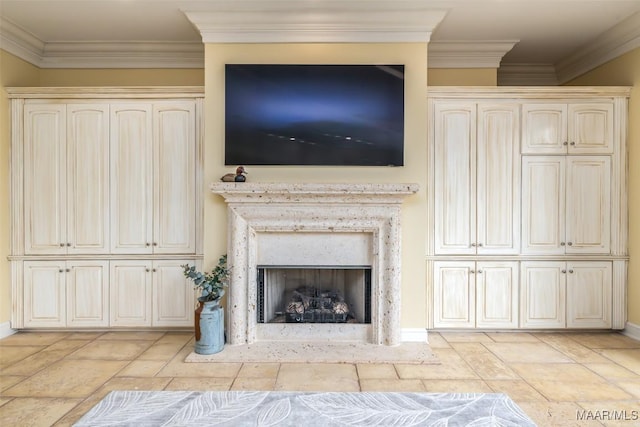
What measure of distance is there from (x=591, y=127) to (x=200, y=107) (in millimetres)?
3644

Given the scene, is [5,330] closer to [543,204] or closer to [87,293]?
[87,293]

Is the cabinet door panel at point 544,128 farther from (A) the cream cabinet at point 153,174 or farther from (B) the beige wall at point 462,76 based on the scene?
(A) the cream cabinet at point 153,174

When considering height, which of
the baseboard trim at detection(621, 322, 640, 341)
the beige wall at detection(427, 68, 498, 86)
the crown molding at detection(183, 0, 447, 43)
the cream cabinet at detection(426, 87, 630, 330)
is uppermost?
the crown molding at detection(183, 0, 447, 43)

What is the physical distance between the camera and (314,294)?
3824 mm

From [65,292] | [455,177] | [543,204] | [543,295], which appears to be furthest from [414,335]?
[65,292]

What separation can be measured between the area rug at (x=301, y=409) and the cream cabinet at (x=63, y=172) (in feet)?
6.41

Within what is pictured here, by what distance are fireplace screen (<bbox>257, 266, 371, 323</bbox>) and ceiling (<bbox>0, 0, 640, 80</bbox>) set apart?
224 cm

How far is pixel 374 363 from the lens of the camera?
3248 millimetres

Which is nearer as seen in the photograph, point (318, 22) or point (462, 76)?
point (318, 22)

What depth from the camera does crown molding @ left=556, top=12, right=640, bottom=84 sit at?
382 centimetres

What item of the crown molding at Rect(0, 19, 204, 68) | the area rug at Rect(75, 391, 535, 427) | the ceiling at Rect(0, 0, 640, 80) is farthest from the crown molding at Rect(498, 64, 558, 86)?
the area rug at Rect(75, 391, 535, 427)

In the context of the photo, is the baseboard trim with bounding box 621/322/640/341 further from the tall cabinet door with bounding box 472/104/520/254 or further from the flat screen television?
the flat screen television

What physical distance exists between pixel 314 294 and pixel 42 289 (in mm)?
2572

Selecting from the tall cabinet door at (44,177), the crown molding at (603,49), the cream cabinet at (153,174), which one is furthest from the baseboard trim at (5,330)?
the crown molding at (603,49)
